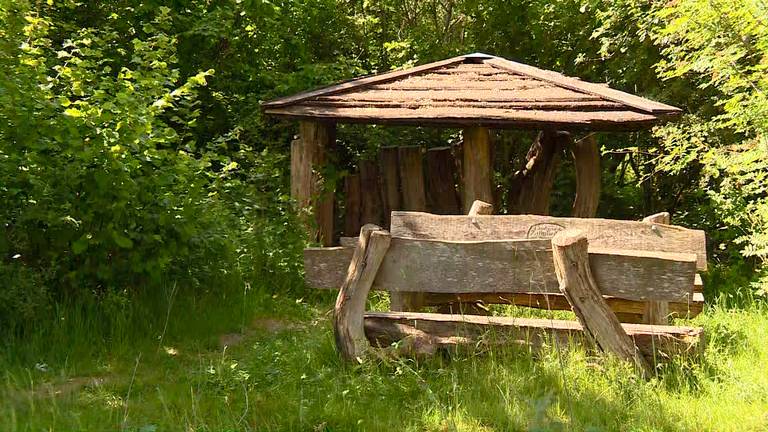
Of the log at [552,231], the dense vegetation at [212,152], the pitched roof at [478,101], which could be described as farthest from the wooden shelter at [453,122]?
the log at [552,231]

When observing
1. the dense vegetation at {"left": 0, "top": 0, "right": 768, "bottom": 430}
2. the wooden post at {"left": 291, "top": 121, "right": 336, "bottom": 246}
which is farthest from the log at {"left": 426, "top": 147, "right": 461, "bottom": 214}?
the wooden post at {"left": 291, "top": 121, "right": 336, "bottom": 246}

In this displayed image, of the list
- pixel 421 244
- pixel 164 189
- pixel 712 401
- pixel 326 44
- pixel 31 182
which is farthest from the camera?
pixel 326 44

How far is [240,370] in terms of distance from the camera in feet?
16.3

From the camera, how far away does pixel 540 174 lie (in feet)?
33.1

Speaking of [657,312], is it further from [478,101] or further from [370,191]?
[370,191]

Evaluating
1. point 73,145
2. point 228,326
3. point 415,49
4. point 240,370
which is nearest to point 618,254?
point 240,370

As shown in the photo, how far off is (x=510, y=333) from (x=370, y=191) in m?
5.61

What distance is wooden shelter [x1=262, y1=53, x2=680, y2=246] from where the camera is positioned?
26.9 ft

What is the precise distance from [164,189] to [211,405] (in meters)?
2.60

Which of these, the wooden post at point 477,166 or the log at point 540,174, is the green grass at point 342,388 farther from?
the log at point 540,174

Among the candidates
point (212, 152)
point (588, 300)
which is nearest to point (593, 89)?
point (212, 152)

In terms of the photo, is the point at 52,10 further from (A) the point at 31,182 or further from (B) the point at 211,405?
(B) the point at 211,405

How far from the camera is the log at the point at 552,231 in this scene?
502 centimetres

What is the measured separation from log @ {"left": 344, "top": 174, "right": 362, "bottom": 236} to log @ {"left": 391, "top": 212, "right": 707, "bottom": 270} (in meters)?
4.84
